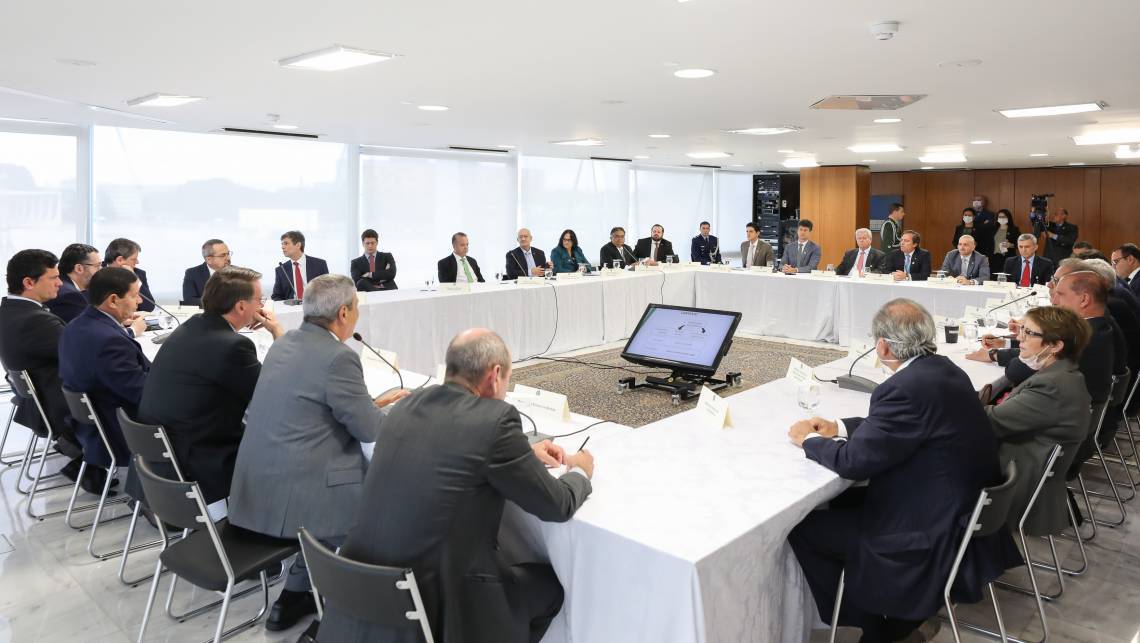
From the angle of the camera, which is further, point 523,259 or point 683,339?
point 523,259

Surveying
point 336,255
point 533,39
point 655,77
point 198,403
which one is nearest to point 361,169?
point 336,255

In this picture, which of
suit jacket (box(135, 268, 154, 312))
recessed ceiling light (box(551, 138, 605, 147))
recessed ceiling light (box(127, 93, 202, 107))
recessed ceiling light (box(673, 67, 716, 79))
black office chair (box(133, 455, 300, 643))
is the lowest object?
black office chair (box(133, 455, 300, 643))

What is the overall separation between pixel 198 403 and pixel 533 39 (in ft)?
7.46

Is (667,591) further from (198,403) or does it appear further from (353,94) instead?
(353,94)

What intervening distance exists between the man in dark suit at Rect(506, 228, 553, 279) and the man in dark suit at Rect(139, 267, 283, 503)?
5596 mm

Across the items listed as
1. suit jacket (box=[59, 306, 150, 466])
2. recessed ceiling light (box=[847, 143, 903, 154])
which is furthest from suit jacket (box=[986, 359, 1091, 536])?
recessed ceiling light (box=[847, 143, 903, 154])

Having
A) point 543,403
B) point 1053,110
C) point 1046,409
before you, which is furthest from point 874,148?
point 543,403

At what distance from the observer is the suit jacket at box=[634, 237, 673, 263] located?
998 cm

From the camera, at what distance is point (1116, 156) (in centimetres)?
1225

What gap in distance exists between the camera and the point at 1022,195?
16375 millimetres

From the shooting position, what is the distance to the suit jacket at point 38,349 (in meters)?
3.69

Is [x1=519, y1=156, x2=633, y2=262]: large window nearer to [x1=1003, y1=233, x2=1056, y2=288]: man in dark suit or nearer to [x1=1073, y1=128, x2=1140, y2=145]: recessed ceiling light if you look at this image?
[x1=1073, y1=128, x2=1140, y2=145]: recessed ceiling light

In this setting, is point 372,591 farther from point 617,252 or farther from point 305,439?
point 617,252

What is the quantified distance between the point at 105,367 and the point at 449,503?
2.16 meters
